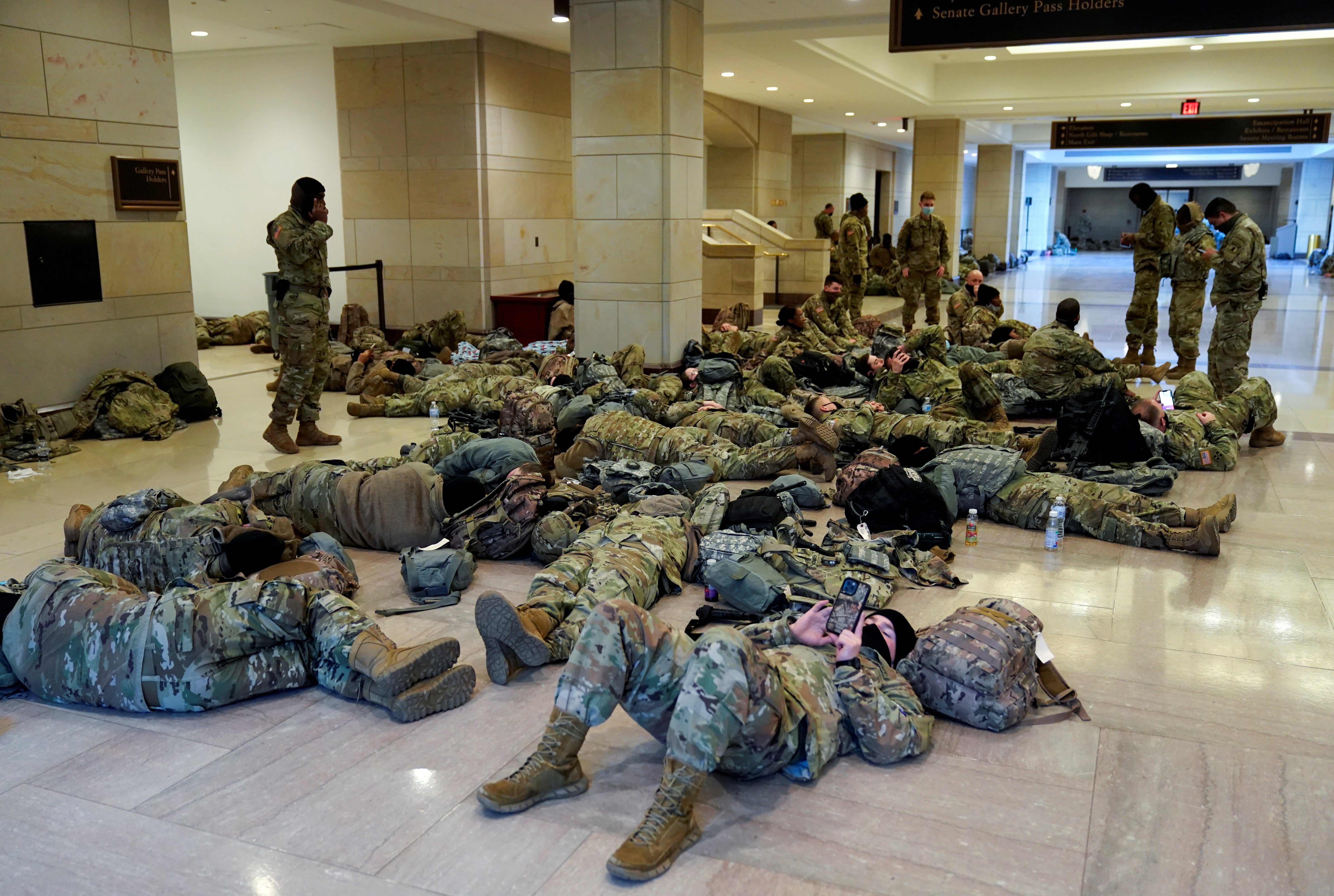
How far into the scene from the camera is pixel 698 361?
9.34 meters

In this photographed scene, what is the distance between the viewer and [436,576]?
4645 millimetres

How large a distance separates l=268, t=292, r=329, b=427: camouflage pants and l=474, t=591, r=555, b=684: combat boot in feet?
14.6

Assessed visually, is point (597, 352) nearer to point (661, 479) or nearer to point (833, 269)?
point (661, 479)

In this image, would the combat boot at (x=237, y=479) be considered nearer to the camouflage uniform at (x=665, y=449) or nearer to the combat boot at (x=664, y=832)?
the camouflage uniform at (x=665, y=449)

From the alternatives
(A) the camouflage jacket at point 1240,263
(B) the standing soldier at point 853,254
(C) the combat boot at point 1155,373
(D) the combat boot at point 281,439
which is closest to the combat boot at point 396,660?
(D) the combat boot at point 281,439

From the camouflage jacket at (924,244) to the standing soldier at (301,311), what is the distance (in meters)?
8.87

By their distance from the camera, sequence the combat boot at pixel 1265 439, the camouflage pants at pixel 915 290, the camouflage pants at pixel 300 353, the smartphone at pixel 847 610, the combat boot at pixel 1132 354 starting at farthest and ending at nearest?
1. the camouflage pants at pixel 915 290
2. the combat boot at pixel 1132 354
3. the combat boot at pixel 1265 439
4. the camouflage pants at pixel 300 353
5. the smartphone at pixel 847 610

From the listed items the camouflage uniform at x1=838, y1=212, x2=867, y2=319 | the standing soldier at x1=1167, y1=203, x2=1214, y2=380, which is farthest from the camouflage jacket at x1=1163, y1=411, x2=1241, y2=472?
the camouflage uniform at x1=838, y1=212, x2=867, y2=319

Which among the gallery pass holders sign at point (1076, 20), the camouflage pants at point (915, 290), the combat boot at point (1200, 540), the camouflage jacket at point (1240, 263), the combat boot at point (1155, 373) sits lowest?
the combat boot at point (1200, 540)

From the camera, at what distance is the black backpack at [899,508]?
17.6ft

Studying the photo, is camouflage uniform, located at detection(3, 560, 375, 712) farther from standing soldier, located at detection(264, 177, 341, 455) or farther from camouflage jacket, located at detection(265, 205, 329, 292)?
camouflage jacket, located at detection(265, 205, 329, 292)

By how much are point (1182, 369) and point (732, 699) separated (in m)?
A: 10.6

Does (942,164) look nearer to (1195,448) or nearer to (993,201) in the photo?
(993,201)

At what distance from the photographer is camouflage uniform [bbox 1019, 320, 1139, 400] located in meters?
7.95
